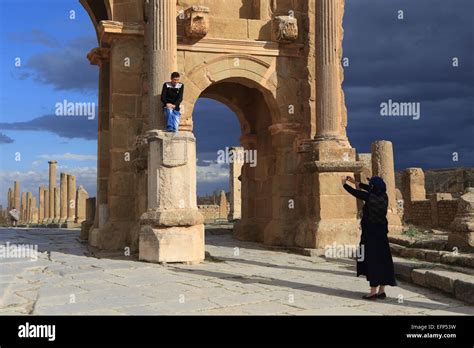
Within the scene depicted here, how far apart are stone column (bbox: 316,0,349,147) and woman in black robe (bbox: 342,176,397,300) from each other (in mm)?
5037

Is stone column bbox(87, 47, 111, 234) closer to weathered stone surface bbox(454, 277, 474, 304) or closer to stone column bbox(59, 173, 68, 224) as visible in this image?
weathered stone surface bbox(454, 277, 474, 304)

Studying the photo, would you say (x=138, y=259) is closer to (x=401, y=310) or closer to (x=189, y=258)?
(x=189, y=258)

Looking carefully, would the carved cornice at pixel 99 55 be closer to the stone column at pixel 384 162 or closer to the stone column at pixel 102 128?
the stone column at pixel 102 128

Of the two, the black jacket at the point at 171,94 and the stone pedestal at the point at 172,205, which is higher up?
A: the black jacket at the point at 171,94

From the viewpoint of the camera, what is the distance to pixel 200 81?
1184 cm

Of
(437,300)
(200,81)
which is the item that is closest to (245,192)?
(200,81)

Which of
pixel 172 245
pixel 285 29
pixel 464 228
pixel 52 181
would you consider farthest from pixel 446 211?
pixel 52 181

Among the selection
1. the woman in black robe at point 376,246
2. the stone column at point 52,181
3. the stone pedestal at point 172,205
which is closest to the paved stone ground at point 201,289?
the woman in black robe at point 376,246

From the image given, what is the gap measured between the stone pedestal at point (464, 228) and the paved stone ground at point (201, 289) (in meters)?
1.84

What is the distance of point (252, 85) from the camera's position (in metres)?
12.5

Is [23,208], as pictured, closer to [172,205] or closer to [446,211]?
[446,211]

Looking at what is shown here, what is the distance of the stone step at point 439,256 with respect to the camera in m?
7.99

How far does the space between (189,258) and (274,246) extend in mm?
3420

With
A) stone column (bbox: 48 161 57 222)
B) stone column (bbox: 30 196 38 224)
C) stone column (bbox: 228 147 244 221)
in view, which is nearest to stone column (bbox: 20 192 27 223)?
stone column (bbox: 30 196 38 224)
